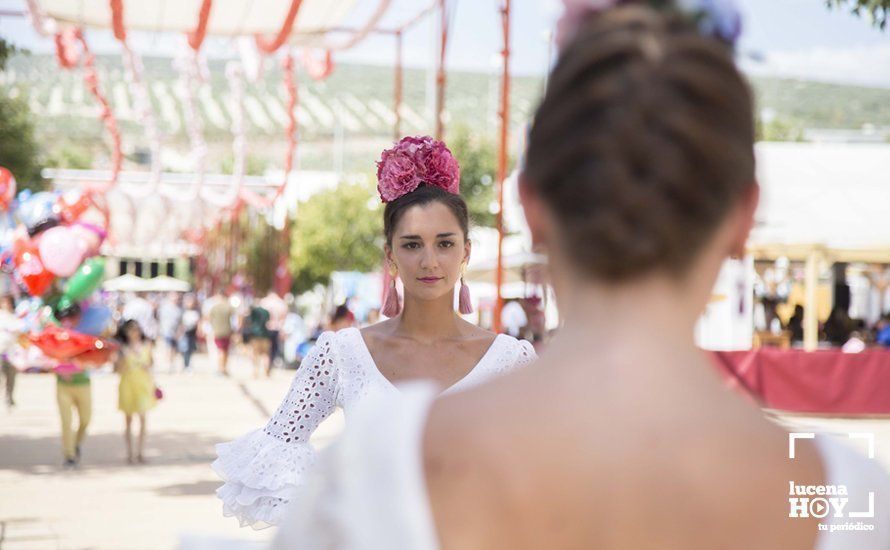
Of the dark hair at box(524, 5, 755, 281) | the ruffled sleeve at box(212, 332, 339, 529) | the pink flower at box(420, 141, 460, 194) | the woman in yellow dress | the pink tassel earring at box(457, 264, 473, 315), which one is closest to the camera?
the dark hair at box(524, 5, 755, 281)

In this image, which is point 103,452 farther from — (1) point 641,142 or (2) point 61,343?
(1) point 641,142

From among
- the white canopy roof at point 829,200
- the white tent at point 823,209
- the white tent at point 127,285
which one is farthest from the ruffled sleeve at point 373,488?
the white tent at point 127,285

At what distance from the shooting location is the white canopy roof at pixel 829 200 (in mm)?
18641

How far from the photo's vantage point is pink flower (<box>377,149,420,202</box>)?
12.6 feet

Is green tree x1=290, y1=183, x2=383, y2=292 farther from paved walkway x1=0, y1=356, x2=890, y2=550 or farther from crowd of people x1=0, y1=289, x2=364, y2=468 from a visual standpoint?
paved walkway x1=0, y1=356, x2=890, y2=550

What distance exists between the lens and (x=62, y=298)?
33.1 ft

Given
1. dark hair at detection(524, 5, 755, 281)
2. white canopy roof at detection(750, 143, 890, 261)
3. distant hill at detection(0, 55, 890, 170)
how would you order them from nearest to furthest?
dark hair at detection(524, 5, 755, 281) < white canopy roof at detection(750, 143, 890, 261) < distant hill at detection(0, 55, 890, 170)

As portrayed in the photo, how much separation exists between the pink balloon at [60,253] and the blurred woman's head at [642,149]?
9299mm

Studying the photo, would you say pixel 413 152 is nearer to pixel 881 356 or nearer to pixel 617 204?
pixel 617 204

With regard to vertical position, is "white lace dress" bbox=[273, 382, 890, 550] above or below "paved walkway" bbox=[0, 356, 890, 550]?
above

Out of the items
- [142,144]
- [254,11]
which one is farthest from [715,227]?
[142,144]

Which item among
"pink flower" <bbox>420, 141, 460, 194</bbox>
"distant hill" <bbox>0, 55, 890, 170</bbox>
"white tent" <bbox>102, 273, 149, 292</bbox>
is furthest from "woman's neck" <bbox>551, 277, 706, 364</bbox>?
"distant hill" <bbox>0, 55, 890, 170</bbox>

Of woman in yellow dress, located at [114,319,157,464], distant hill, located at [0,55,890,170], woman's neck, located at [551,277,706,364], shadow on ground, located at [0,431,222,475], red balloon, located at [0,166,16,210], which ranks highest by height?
distant hill, located at [0,55,890,170]

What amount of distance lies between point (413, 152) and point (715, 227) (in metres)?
2.79
